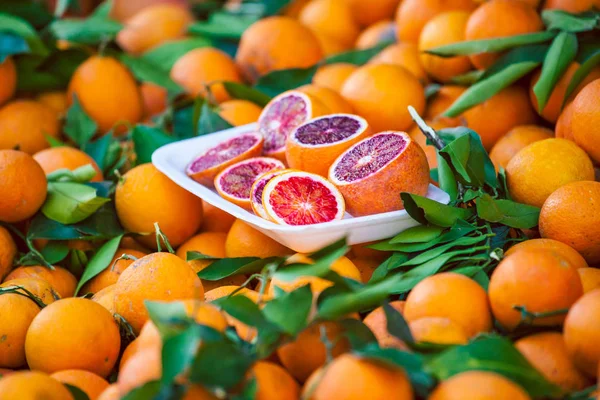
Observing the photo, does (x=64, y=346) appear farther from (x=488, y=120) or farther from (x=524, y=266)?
(x=488, y=120)

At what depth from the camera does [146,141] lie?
78.8 inches

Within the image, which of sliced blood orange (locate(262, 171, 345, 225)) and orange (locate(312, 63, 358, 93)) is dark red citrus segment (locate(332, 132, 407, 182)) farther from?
orange (locate(312, 63, 358, 93))

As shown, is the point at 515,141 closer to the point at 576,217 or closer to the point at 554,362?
the point at 576,217

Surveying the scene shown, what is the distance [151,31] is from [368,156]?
1.72 m

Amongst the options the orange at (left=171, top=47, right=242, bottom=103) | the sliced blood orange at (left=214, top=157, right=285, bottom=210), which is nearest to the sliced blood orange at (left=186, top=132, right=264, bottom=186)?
the sliced blood orange at (left=214, top=157, right=285, bottom=210)

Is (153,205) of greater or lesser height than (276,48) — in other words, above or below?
below

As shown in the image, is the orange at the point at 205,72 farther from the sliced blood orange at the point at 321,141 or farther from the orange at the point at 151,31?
the sliced blood orange at the point at 321,141

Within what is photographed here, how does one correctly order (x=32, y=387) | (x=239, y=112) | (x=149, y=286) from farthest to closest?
(x=239, y=112), (x=149, y=286), (x=32, y=387)

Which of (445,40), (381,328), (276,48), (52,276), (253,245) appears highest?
(445,40)

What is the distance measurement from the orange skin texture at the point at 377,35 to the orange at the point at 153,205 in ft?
3.81

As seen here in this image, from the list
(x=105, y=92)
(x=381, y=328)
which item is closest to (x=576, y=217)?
Result: (x=381, y=328)

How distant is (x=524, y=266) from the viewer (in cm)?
112

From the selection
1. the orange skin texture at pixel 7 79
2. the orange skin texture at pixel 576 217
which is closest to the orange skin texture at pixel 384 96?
the orange skin texture at pixel 576 217

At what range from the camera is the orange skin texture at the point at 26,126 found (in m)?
2.16
